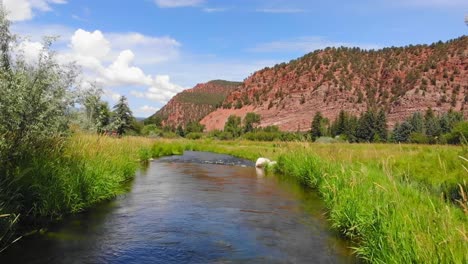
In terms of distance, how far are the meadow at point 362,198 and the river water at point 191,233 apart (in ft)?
1.50

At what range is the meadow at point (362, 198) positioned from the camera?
17.4ft

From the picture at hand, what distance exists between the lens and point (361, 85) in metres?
88.2

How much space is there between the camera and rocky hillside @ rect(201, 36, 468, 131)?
250 ft

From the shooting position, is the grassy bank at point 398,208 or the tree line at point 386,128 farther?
the tree line at point 386,128

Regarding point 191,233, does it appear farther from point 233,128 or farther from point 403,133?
point 233,128

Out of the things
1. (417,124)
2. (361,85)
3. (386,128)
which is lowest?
(386,128)

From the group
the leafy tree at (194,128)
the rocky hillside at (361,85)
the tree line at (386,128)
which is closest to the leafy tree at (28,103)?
the tree line at (386,128)

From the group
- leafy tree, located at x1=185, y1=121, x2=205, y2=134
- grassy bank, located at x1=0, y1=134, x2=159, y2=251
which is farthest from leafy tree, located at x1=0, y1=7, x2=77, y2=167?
leafy tree, located at x1=185, y1=121, x2=205, y2=134

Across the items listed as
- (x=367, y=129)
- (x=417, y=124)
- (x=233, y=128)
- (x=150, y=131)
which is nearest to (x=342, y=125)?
(x=367, y=129)

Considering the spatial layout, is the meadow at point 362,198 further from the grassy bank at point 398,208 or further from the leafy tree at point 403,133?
the leafy tree at point 403,133

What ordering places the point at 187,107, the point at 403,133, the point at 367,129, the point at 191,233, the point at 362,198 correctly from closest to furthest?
the point at 191,233 < the point at 362,198 < the point at 403,133 < the point at 367,129 < the point at 187,107

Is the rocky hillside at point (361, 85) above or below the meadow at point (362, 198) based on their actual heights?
above

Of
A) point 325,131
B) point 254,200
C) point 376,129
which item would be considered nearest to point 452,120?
point 376,129

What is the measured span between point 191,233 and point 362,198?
401 cm
